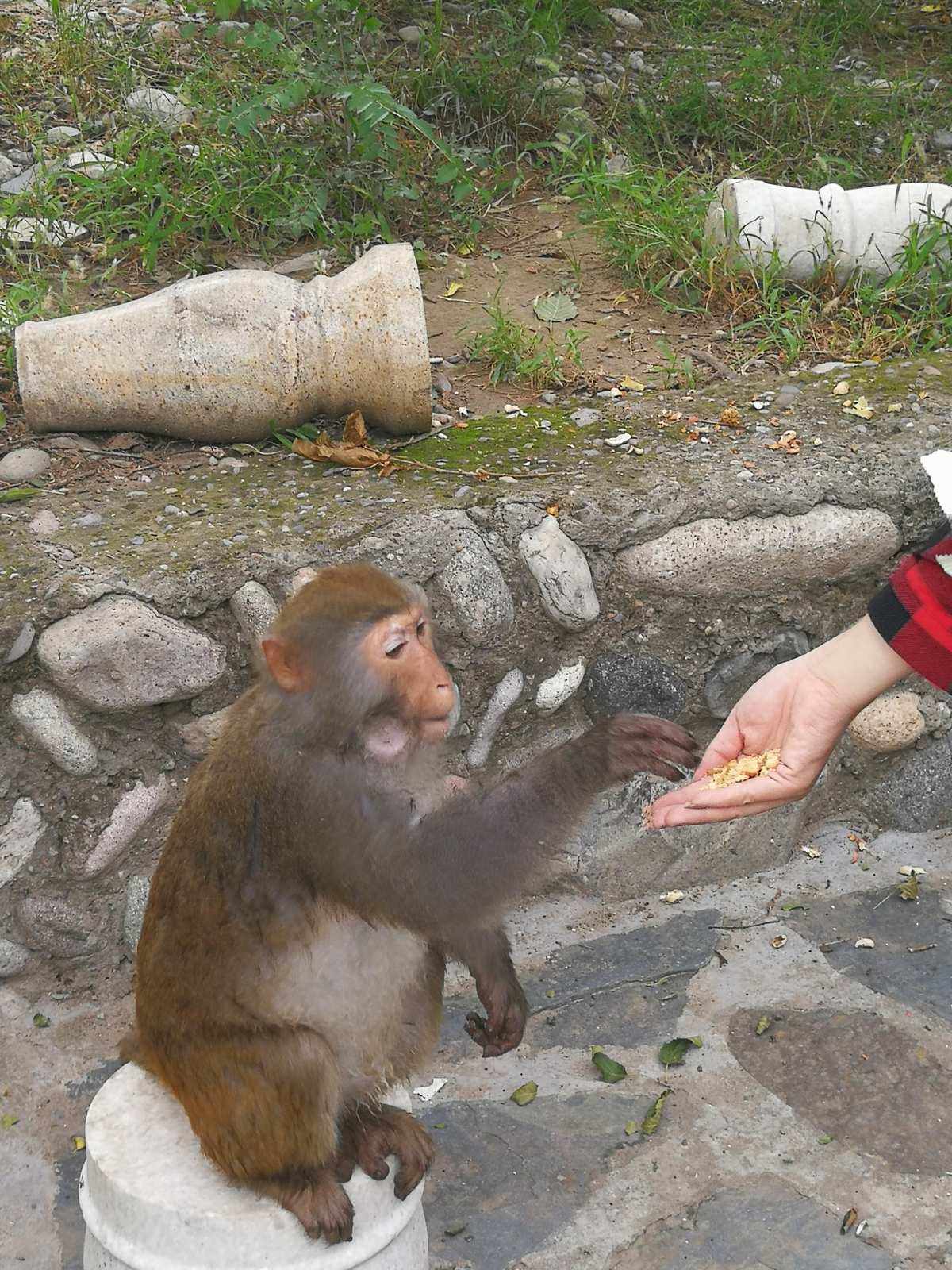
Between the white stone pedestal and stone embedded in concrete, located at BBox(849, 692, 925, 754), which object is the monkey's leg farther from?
stone embedded in concrete, located at BBox(849, 692, 925, 754)

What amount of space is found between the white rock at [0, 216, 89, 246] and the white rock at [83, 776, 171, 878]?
7.67ft

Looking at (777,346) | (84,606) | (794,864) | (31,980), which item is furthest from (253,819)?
(777,346)

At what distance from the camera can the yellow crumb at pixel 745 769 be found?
3.14m

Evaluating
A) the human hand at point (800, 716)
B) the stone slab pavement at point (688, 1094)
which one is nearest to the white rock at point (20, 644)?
the stone slab pavement at point (688, 1094)

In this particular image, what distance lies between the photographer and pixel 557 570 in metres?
3.99

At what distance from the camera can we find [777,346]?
499 cm

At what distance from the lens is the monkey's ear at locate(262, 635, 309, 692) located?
8.80ft

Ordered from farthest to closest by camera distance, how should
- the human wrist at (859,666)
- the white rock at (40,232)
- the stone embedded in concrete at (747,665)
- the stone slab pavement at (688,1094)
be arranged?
the white rock at (40,232)
the stone embedded in concrete at (747,665)
the stone slab pavement at (688,1094)
the human wrist at (859,666)

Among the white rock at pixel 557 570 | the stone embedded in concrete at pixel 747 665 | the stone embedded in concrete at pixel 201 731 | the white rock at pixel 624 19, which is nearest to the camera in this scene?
the stone embedded in concrete at pixel 201 731

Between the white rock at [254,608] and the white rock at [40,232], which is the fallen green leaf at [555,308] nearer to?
the white rock at [40,232]

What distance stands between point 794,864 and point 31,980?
2202 millimetres

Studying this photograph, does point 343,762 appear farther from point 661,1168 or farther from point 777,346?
point 777,346

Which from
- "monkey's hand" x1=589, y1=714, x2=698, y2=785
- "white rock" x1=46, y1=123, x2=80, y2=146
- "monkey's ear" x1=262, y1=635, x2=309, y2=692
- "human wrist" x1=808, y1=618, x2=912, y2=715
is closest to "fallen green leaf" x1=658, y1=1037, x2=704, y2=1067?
"human wrist" x1=808, y1=618, x2=912, y2=715

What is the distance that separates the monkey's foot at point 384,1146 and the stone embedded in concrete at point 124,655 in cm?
125
